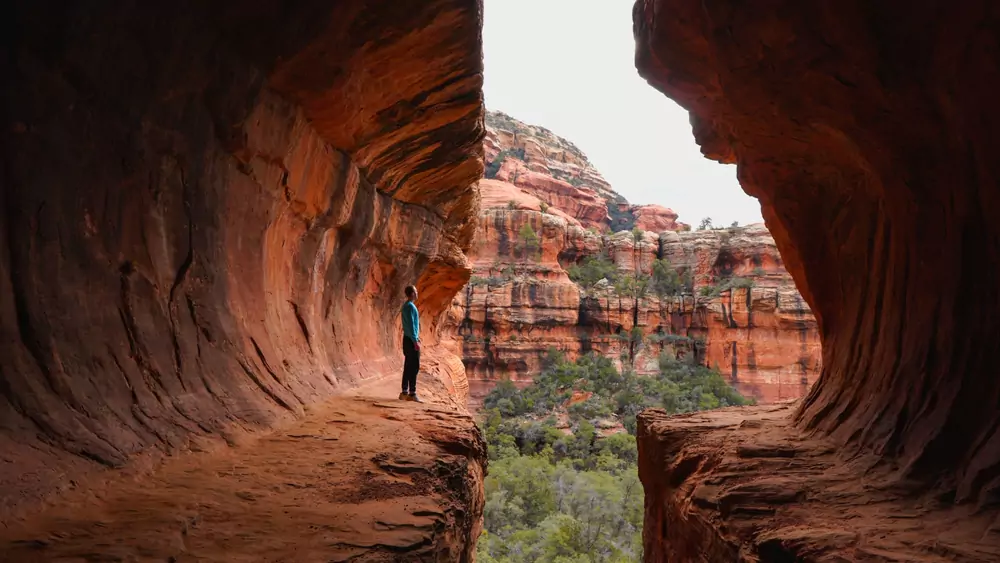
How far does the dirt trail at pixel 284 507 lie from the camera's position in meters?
2.14

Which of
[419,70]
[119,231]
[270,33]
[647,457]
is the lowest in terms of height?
[647,457]

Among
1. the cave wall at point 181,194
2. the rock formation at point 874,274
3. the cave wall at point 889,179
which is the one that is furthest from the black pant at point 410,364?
the cave wall at point 889,179

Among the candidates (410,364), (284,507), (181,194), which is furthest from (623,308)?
→ (284,507)

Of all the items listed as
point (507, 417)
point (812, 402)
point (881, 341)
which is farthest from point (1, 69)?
point (507, 417)

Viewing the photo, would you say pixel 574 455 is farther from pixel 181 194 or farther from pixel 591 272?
pixel 181 194

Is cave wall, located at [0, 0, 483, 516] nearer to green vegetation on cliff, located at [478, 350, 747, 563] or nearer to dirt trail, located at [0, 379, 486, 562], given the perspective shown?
dirt trail, located at [0, 379, 486, 562]

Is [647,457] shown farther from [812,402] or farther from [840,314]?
[840,314]

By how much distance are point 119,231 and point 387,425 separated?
97.8 inches

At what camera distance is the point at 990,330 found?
122 inches

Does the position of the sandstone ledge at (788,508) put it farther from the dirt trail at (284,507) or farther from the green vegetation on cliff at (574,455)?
the green vegetation on cliff at (574,455)

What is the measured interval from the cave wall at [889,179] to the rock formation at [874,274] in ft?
0.04

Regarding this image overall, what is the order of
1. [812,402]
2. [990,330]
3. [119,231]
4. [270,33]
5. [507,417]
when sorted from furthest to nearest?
[507,417] → [812,402] → [270,33] → [119,231] → [990,330]

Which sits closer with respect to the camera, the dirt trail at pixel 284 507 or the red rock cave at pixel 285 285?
the dirt trail at pixel 284 507

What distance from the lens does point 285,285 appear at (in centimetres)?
609
